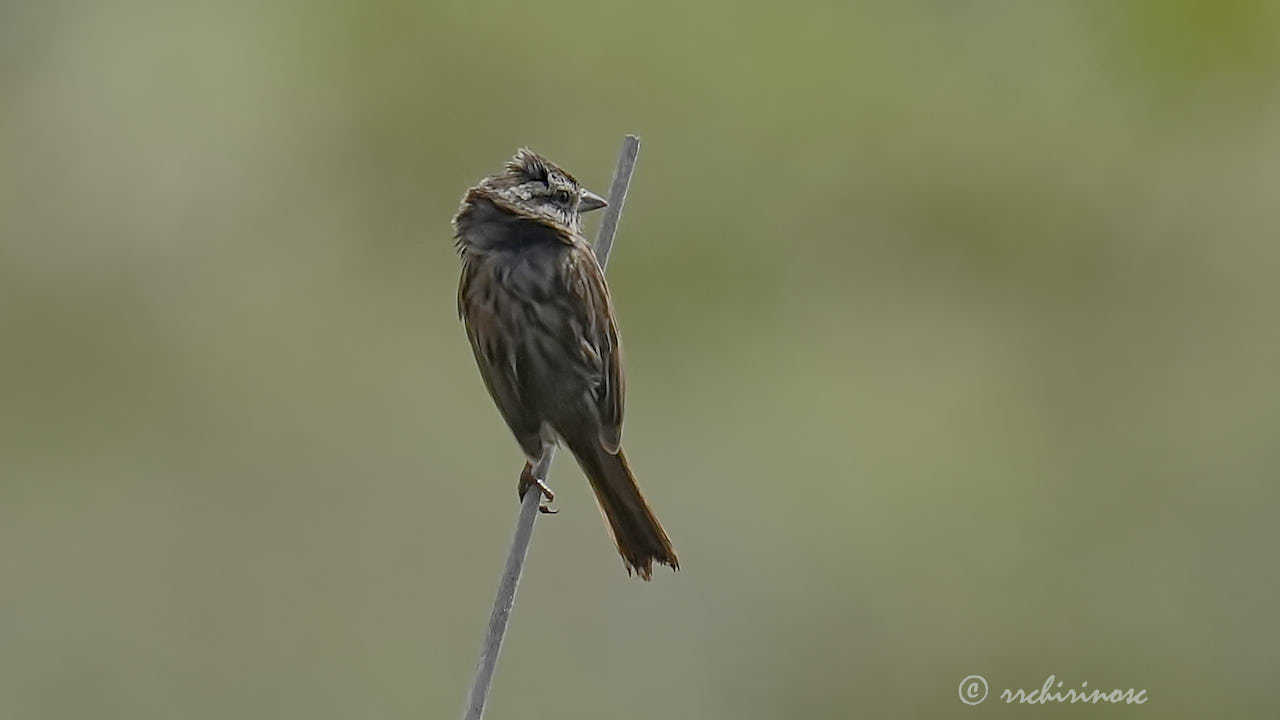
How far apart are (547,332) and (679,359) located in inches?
198

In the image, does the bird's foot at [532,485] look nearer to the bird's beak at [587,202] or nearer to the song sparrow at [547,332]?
the song sparrow at [547,332]

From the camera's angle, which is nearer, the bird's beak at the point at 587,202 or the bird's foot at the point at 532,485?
the bird's foot at the point at 532,485

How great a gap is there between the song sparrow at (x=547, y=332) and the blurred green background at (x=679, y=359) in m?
2.61

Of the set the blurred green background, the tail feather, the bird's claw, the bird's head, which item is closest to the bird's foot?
the bird's claw

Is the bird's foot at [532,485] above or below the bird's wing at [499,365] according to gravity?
below

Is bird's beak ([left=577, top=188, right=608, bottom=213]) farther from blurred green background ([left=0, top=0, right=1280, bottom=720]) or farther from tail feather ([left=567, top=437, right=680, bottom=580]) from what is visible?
blurred green background ([left=0, top=0, right=1280, bottom=720])

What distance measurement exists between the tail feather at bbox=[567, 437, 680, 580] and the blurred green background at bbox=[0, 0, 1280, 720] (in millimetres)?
2573

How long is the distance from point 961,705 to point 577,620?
1.74m

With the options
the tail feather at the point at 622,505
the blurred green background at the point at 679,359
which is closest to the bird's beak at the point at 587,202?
the tail feather at the point at 622,505

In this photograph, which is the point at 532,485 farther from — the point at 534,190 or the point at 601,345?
the point at 534,190

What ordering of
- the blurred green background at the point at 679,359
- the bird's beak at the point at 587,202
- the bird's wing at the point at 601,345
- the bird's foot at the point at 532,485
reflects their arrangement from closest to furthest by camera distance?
the bird's foot at the point at 532,485 → the bird's wing at the point at 601,345 → the bird's beak at the point at 587,202 → the blurred green background at the point at 679,359

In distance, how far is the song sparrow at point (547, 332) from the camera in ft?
12.8

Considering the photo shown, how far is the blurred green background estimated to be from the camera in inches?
276

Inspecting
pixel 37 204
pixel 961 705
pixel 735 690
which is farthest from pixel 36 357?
pixel 961 705
